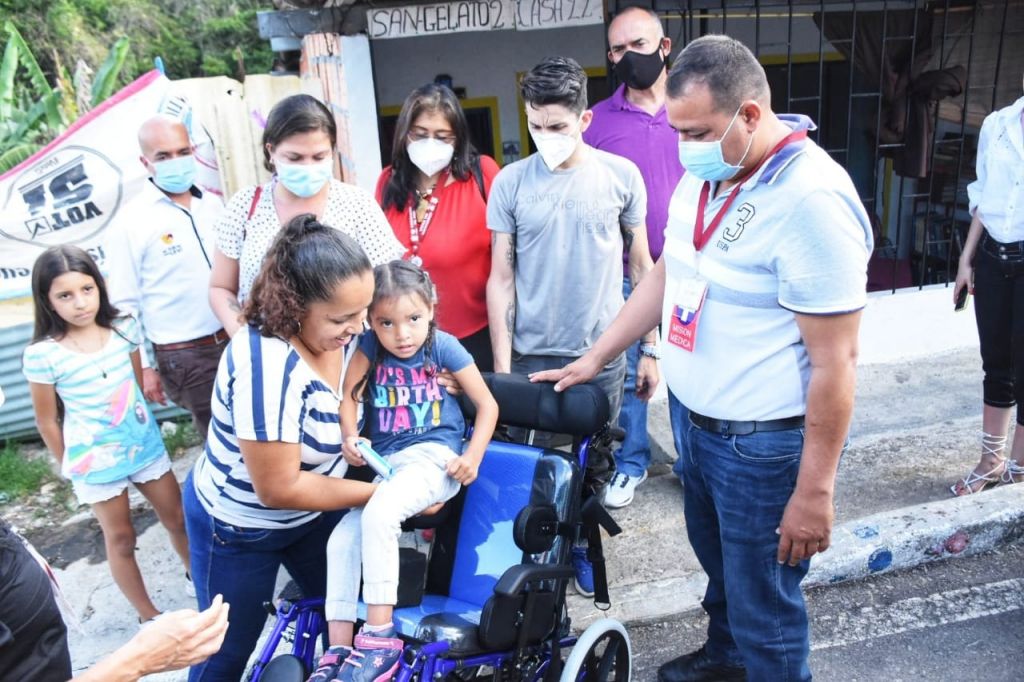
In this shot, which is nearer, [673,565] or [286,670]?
[286,670]

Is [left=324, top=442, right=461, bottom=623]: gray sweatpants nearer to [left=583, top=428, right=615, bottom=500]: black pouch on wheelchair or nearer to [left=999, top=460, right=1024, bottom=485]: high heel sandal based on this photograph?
[left=583, top=428, right=615, bottom=500]: black pouch on wheelchair

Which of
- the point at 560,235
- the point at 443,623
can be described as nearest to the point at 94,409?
the point at 443,623

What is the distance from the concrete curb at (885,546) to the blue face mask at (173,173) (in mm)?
2340

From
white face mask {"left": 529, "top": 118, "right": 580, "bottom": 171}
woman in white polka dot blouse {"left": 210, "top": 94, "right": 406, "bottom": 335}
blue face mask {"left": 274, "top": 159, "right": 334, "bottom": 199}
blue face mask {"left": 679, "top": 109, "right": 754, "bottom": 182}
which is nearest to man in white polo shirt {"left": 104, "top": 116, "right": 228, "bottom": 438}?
woman in white polka dot blouse {"left": 210, "top": 94, "right": 406, "bottom": 335}

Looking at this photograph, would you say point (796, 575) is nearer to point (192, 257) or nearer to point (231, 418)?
point (231, 418)

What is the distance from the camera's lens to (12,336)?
5340mm

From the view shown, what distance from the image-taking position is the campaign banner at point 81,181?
482cm

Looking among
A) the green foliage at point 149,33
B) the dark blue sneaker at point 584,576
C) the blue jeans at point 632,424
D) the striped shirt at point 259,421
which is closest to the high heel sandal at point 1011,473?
the blue jeans at point 632,424

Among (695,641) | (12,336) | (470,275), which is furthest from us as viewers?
(12,336)

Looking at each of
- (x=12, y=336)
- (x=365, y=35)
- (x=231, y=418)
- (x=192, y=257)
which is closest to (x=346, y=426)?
(x=231, y=418)

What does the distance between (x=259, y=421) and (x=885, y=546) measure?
103 inches

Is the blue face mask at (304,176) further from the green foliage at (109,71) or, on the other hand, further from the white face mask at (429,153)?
the green foliage at (109,71)

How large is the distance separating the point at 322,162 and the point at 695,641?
225cm

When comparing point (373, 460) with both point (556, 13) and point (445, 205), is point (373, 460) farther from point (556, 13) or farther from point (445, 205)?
point (556, 13)
